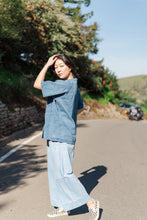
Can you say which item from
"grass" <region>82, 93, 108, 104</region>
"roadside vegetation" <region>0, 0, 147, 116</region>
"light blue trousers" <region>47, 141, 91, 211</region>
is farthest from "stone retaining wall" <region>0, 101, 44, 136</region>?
"grass" <region>82, 93, 108, 104</region>

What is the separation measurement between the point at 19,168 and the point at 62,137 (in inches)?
126

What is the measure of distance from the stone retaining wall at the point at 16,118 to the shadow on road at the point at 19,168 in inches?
130

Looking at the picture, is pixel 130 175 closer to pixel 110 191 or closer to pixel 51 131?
pixel 110 191

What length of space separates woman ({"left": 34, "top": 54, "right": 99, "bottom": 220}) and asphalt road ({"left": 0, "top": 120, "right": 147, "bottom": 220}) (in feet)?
1.31

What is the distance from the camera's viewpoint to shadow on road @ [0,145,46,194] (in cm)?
538

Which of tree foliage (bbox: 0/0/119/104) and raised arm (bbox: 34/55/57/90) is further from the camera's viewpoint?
tree foliage (bbox: 0/0/119/104)

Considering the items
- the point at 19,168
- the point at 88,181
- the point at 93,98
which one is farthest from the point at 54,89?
the point at 93,98

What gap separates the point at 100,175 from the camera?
19.8 ft

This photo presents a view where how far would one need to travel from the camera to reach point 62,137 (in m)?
3.59

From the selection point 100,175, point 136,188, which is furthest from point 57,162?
point 100,175

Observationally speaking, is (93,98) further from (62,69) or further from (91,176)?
(62,69)

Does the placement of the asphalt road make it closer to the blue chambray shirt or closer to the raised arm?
the blue chambray shirt

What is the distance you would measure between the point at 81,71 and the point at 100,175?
62.3ft

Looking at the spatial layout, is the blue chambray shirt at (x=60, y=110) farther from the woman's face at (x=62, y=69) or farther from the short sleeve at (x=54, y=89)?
the woman's face at (x=62, y=69)
